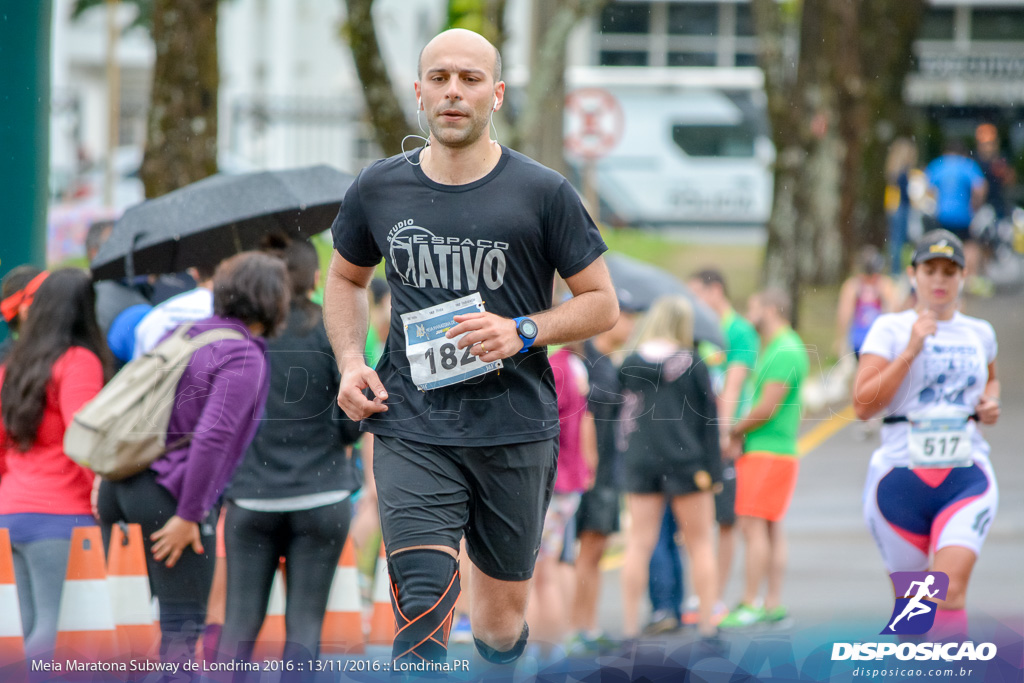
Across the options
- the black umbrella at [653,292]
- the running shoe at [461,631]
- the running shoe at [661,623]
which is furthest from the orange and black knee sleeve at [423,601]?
the black umbrella at [653,292]

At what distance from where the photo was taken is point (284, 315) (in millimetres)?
5199

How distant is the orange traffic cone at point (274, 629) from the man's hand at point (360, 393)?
4.89 ft

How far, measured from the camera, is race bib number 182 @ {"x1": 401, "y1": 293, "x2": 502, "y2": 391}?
3.96 meters

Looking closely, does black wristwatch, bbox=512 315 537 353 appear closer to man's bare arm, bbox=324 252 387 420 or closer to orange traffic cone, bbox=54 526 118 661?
man's bare arm, bbox=324 252 387 420

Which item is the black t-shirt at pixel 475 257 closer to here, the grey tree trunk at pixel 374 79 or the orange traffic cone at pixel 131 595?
the orange traffic cone at pixel 131 595

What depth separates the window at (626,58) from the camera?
36312 millimetres

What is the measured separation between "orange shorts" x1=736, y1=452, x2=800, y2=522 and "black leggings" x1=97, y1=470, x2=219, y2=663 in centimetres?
308

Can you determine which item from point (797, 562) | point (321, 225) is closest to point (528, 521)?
point (321, 225)

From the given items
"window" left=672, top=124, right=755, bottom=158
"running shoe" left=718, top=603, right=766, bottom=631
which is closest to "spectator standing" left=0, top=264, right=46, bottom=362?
"running shoe" left=718, top=603, right=766, bottom=631

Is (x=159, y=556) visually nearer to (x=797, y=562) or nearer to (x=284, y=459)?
(x=284, y=459)

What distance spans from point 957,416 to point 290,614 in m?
2.70

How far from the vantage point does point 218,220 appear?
6.07 meters

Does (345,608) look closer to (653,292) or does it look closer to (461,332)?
(461,332)

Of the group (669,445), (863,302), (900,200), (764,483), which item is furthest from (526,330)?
(900,200)
